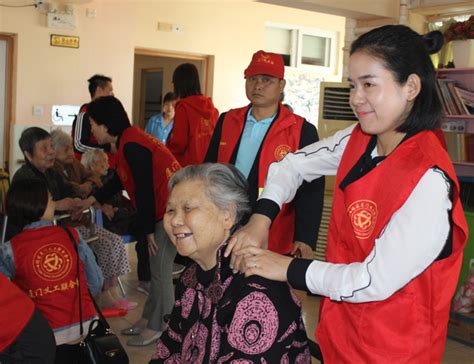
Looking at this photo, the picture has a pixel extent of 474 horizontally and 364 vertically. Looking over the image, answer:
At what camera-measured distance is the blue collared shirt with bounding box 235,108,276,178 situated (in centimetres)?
280

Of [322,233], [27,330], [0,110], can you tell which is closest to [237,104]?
[0,110]

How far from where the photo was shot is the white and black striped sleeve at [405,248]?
1.20m

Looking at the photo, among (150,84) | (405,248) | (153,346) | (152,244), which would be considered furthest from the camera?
(150,84)

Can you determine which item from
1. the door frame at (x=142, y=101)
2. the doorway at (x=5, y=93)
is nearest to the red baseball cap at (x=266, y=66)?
the doorway at (x=5, y=93)

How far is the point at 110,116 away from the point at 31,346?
1.59m

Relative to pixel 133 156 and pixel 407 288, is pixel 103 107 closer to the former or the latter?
pixel 133 156

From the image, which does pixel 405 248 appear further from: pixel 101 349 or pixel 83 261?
pixel 83 261

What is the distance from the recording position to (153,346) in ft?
11.6

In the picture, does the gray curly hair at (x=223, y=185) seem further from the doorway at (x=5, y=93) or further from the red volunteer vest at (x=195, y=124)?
the doorway at (x=5, y=93)

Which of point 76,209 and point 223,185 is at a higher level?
point 223,185

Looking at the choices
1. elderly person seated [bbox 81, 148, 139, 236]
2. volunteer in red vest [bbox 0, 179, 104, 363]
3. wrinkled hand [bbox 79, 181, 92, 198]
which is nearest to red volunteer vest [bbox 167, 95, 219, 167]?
elderly person seated [bbox 81, 148, 139, 236]

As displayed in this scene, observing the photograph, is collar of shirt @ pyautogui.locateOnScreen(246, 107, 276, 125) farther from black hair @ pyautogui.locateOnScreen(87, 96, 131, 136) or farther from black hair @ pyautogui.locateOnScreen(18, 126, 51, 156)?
black hair @ pyautogui.locateOnScreen(18, 126, 51, 156)

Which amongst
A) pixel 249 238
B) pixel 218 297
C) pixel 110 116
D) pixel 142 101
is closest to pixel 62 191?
pixel 110 116

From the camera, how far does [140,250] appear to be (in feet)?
15.9
